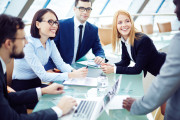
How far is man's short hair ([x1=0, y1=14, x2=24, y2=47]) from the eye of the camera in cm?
103

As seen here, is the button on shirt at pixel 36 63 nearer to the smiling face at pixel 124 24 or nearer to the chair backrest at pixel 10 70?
the chair backrest at pixel 10 70

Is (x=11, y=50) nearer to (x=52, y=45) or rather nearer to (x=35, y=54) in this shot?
(x=35, y=54)

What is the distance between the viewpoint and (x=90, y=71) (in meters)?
1.92

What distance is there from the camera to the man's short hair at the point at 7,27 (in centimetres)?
103

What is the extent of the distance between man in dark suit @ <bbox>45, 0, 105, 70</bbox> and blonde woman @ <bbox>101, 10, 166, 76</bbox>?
505 millimetres

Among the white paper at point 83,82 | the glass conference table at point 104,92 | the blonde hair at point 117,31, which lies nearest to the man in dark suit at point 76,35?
the blonde hair at point 117,31

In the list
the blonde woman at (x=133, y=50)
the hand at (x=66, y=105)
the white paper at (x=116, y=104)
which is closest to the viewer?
the hand at (x=66, y=105)

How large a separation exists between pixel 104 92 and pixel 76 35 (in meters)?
1.32

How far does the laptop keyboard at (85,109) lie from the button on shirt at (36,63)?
0.52 m

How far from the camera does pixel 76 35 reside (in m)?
2.54

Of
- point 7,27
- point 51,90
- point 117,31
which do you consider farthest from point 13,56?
point 117,31

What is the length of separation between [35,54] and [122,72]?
943mm

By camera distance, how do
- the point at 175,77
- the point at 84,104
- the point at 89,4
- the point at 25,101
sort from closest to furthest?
the point at 175,77
the point at 84,104
the point at 25,101
the point at 89,4

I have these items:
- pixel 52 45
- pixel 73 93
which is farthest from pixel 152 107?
pixel 52 45
